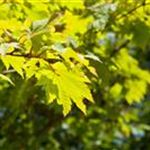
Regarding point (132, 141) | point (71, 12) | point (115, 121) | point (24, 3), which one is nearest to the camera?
point (24, 3)

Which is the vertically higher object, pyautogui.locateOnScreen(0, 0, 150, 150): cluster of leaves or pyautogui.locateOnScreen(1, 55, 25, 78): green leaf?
pyautogui.locateOnScreen(1, 55, 25, 78): green leaf

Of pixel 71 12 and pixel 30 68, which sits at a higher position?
pixel 30 68

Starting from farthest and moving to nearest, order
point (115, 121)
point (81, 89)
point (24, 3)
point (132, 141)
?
point (132, 141)
point (115, 121)
point (24, 3)
point (81, 89)

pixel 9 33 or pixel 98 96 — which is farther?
pixel 98 96

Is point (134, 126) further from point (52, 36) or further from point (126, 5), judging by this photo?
point (52, 36)

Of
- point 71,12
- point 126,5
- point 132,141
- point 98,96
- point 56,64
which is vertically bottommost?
point 132,141

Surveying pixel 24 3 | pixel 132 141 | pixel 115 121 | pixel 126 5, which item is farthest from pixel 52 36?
pixel 132 141

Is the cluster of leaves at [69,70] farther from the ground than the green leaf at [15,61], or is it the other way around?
the green leaf at [15,61]

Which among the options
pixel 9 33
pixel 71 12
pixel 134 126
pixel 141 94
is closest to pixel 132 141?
pixel 134 126
